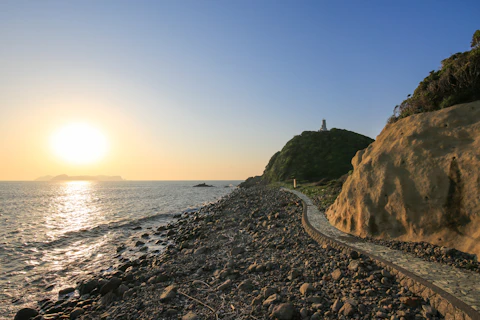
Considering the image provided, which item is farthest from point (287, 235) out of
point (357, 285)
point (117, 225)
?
point (117, 225)

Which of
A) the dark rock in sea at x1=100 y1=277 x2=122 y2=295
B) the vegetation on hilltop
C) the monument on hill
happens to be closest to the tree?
the vegetation on hilltop

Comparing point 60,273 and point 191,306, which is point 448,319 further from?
point 60,273

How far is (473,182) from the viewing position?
7508mm

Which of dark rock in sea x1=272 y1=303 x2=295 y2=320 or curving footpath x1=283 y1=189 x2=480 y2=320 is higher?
curving footpath x1=283 y1=189 x2=480 y2=320

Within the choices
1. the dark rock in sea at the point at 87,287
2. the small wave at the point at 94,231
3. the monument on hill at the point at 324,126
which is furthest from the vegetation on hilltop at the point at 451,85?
the monument on hill at the point at 324,126

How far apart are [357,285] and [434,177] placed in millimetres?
5071

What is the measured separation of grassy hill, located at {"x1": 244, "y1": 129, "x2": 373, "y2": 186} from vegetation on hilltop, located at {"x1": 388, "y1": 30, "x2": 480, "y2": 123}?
43057 millimetres

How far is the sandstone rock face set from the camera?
25.3 feet

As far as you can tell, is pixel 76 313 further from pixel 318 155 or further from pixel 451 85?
pixel 318 155

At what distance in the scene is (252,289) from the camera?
24.5 ft

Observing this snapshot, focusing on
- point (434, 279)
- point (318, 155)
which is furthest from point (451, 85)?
point (318, 155)

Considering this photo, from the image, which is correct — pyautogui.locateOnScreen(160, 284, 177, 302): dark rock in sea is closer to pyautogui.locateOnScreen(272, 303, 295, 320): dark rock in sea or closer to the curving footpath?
pyautogui.locateOnScreen(272, 303, 295, 320): dark rock in sea

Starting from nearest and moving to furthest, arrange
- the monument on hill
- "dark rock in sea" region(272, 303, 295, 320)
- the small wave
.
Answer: "dark rock in sea" region(272, 303, 295, 320)
the small wave
the monument on hill

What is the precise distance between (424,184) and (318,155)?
6094cm
